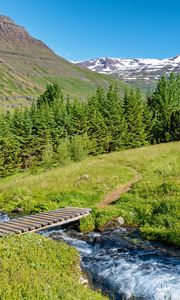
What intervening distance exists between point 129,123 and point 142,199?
165 feet

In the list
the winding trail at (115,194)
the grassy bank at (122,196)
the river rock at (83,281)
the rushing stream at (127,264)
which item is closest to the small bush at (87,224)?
the grassy bank at (122,196)

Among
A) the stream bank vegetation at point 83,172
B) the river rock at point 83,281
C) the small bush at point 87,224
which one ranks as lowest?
the small bush at point 87,224

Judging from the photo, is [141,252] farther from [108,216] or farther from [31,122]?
[31,122]

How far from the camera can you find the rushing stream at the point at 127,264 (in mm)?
14977

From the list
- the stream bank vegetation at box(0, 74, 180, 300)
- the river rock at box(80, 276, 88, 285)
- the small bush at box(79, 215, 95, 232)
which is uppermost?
the stream bank vegetation at box(0, 74, 180, 300)

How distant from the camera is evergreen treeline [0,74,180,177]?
6881 centimetres

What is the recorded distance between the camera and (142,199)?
2725 centimetres

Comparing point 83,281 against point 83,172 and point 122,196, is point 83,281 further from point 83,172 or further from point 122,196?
point 83,172

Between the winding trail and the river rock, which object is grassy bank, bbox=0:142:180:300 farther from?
the winding trail

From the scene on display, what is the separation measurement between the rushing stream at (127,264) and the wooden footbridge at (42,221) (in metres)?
1.15

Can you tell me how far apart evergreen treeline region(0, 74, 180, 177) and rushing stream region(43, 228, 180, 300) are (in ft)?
140

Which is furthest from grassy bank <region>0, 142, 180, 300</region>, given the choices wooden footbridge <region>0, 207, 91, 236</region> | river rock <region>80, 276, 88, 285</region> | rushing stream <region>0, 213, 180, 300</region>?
rushing stream <region>0, 213, 180, 300</region>

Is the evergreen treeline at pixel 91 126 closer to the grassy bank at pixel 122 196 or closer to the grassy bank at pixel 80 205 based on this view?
the grassy bank at pixel 122 196

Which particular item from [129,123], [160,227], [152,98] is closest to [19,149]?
[129,123]
